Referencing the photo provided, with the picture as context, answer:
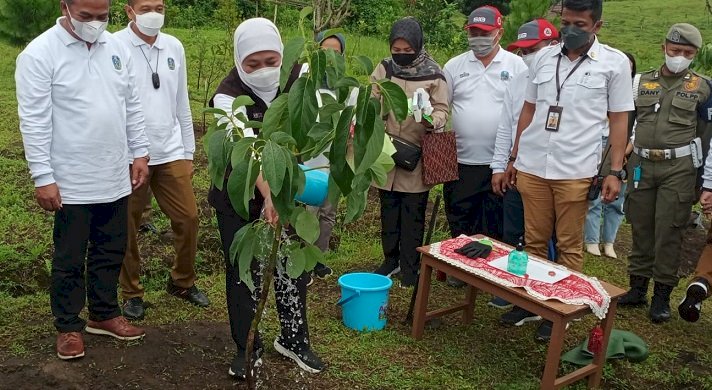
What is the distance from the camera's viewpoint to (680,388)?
3701 millimetres

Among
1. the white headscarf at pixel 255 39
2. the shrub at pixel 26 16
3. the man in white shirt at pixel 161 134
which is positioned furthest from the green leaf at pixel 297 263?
the shrub at pixel 26 16

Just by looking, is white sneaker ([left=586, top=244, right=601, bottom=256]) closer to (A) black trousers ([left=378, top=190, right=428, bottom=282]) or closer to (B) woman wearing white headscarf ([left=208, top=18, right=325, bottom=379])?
(A) black trousers ([left=378, top=190, right=428, bottom=282])

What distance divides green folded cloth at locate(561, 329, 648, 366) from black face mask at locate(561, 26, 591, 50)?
1.51m

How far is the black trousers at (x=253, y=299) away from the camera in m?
3.04

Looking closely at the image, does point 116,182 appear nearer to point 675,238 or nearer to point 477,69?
point 477,69

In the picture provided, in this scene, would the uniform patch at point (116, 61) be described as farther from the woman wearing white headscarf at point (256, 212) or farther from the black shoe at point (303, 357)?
the black shoe at point (303, 357)

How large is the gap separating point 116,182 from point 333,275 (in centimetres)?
192

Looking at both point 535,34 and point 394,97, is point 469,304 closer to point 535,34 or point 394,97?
point 535,34

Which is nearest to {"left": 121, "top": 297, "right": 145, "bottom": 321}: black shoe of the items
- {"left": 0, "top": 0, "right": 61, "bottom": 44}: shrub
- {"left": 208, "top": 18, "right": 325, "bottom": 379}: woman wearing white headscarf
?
{"left": 208, "top": 18, "right": 325, "bottom": 379}: woman wearing white headscarf

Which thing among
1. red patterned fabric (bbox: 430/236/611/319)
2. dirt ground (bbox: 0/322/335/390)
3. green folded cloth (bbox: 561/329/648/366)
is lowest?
dirt ground (bbox: 0/322/335/390)

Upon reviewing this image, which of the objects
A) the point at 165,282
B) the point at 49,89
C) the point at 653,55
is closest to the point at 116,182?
the point at 49,89

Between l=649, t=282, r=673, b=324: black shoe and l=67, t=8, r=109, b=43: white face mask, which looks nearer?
l=67, t=8, r=109, b=43: white face mask

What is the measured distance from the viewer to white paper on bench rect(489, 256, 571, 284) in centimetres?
349

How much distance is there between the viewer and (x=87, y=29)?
3.04 metres
